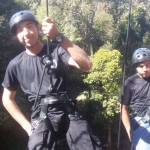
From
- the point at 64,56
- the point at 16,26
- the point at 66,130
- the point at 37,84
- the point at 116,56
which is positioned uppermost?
the point at 16,26

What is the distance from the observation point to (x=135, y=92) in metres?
3.15

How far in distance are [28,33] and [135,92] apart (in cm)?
165

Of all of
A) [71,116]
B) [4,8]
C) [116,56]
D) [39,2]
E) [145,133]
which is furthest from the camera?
[39,2]

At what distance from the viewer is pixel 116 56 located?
45.6 ft

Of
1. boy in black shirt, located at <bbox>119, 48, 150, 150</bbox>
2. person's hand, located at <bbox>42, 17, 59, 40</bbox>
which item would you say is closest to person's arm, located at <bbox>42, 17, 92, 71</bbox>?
person's hand, located at <bbox>42, 17, 59, 40</bbox>

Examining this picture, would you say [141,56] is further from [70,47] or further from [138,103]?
[70,47]

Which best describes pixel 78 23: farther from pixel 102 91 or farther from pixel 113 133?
pixel 113 133

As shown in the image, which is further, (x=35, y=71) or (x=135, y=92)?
(x=135, y=92)

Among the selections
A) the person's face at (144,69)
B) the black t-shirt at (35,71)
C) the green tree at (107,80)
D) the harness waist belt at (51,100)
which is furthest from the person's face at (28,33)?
the green tree at (107,80)

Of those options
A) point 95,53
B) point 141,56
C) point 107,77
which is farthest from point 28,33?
point 95,53

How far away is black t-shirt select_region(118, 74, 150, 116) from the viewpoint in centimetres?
311

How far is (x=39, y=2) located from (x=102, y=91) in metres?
12.1

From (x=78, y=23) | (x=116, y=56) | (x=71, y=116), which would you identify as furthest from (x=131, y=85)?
(x=78, y=23)

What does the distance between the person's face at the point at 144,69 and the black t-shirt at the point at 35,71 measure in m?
1.43
